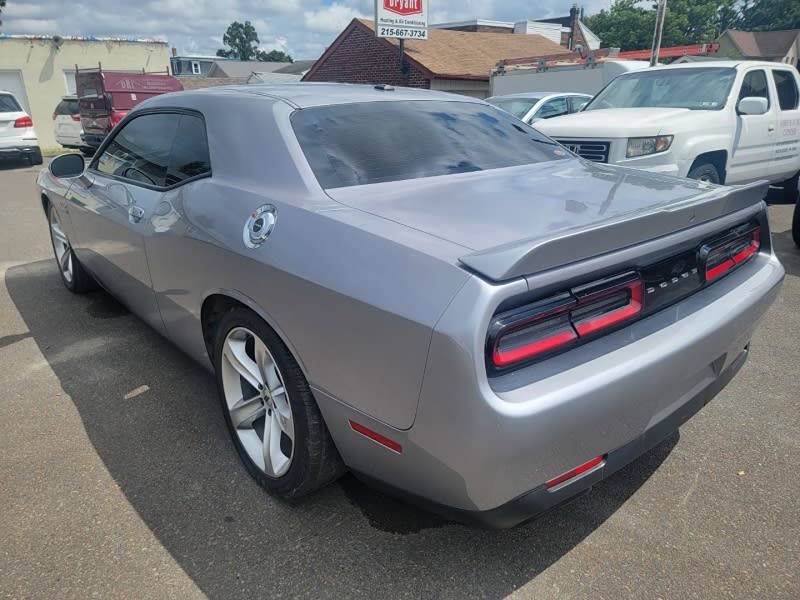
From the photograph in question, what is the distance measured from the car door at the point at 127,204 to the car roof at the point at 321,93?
0.79 feet

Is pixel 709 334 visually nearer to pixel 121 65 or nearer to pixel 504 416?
pixel 504 416

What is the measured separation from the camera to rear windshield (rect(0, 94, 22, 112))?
13.5m

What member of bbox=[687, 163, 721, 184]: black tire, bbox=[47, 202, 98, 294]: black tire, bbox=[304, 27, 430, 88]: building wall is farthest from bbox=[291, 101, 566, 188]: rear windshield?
bbox=[304, 27, 430, 88]: building wall

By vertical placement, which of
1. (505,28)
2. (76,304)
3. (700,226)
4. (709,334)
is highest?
(505,28)

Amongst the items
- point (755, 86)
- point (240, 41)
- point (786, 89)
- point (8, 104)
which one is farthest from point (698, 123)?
point (240, 41)

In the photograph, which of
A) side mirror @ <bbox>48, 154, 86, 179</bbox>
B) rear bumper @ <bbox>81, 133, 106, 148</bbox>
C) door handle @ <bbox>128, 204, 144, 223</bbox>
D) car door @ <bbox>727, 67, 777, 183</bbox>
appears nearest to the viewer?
door handle @ <bbox>128, 204, 144, 223</bbox>

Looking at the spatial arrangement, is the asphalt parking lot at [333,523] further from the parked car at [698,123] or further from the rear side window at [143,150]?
the parked car at [698,123]

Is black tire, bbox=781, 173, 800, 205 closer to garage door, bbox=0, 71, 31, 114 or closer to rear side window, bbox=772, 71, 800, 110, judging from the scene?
rear side window, bbox=772, 71, 800, 110

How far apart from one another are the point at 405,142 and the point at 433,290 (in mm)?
1252

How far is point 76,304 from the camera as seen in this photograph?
460 cm

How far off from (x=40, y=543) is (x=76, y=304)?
9.39 feet

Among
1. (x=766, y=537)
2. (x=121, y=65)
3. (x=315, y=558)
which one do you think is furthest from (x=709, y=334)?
(x=121, y=65)

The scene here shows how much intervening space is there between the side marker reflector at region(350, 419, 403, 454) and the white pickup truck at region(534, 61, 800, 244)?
15.4 feet

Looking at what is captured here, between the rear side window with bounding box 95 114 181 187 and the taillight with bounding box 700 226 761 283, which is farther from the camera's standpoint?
the rear side window with bounding box 95 114 181 187
